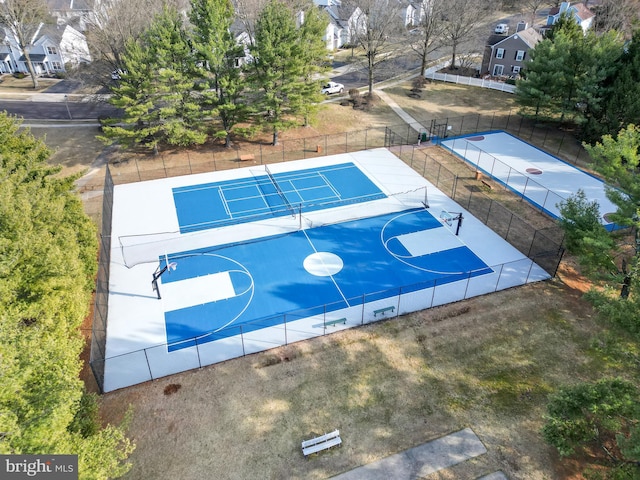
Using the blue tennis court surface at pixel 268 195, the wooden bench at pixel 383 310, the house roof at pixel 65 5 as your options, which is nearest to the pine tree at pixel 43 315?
the blue tennis court surface at pixel 268 195

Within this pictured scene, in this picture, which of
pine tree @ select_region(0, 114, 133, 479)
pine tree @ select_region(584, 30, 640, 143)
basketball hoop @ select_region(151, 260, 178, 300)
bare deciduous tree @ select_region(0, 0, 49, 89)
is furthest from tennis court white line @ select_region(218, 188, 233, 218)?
bare deciduous tree @ select_region(0, 0, 49, 89)

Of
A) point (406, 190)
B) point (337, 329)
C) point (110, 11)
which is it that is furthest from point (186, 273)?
point (110, 11)

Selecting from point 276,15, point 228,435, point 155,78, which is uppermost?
point 276,15

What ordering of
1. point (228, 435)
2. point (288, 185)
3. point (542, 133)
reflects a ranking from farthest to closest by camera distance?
point (542, 133) → point (288, 185) → point (228, 435)

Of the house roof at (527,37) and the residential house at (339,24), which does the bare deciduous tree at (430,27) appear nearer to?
the house roof at (527,37)

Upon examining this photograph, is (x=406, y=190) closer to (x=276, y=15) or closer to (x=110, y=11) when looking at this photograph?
(x=276, y=15)

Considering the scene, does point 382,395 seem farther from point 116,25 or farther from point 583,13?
point 583,13
